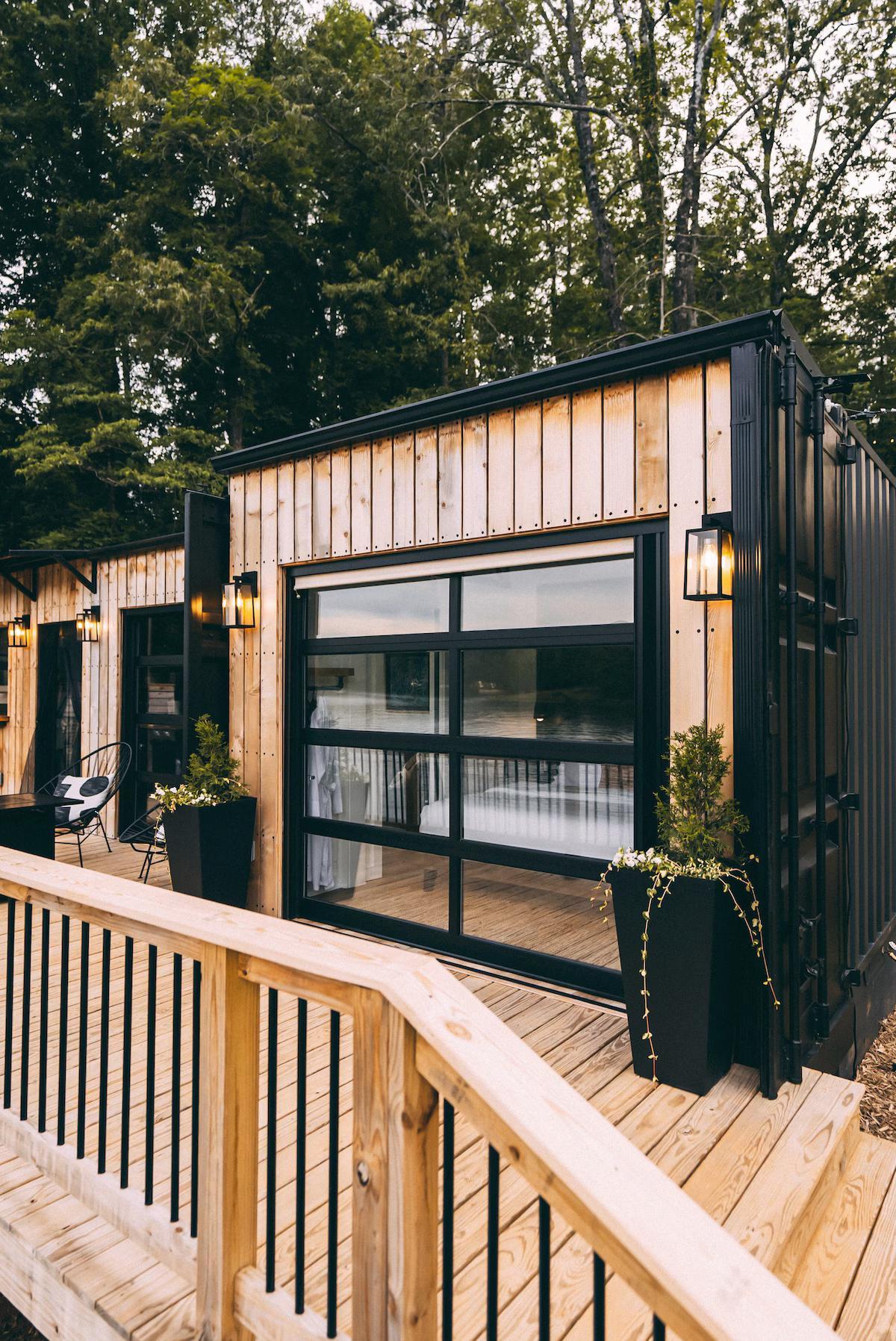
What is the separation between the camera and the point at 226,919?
165cm

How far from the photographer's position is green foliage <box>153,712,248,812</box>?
4.43 metres

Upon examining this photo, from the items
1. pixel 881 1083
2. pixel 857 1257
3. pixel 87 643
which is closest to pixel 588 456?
pixel 857 1257

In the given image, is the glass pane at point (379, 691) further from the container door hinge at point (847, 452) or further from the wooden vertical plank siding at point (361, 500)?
the container door hinge at point (847, 452)

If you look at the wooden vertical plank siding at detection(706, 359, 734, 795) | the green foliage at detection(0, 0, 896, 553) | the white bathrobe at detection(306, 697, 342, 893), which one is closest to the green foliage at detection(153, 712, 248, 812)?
the white bathrobe at detection(306, 697, 342, 893)

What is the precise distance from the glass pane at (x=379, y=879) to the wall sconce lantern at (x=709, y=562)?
2.01 m

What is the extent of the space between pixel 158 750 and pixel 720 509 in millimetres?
5783

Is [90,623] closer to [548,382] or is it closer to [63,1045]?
[548,382]

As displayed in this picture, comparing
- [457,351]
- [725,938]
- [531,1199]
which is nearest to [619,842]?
[725,938]

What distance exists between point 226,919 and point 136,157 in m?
11.7

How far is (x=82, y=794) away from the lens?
6.11m

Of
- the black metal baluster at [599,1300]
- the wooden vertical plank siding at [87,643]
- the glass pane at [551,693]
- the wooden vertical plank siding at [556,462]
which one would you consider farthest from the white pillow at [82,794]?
the black metal baluster at [599,1300]

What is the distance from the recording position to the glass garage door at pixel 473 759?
3.44 metres

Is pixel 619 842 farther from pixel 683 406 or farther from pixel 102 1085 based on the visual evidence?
pixel 102 1085

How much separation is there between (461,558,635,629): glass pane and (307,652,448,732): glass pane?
0.37 meters
